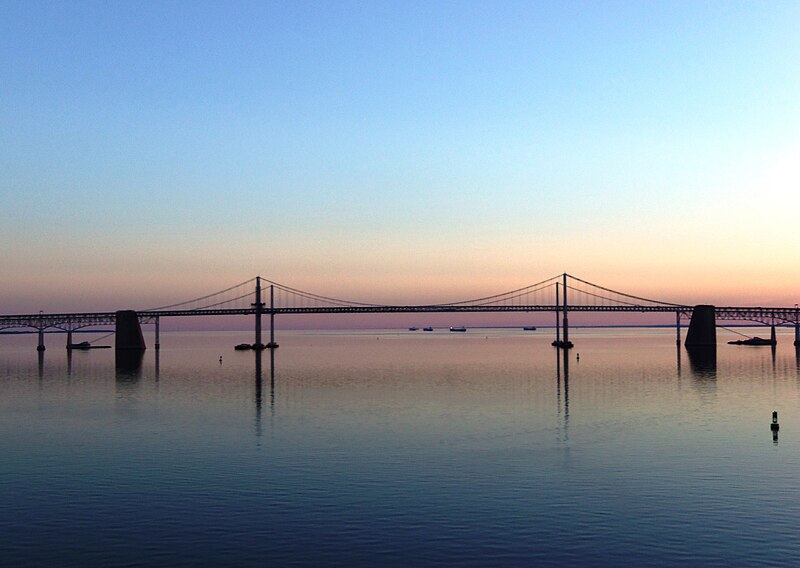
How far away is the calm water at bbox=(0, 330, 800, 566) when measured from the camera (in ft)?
78.6

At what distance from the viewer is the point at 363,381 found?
9431cm

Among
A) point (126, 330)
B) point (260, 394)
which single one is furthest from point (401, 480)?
point (126, 330)

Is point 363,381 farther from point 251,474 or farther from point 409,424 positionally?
point 251,474

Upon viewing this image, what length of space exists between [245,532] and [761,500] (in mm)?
19509

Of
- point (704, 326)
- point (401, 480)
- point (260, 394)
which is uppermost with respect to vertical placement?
point (704, 326)

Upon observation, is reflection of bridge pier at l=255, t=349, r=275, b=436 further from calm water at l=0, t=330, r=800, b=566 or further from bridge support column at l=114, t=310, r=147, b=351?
bridge support column at l=114, t=310, r=147, b=351

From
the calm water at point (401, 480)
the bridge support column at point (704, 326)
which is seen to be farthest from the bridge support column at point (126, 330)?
the bridge support column at point (704, 326)

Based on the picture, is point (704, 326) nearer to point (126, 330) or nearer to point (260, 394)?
point (126, 330)

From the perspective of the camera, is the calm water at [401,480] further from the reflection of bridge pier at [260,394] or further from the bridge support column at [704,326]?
the bridge support column at [704,326]

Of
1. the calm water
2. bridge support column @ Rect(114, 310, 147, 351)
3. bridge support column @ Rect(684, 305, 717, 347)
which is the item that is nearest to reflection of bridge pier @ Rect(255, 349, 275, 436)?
the calm water

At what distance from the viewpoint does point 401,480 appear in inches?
1344

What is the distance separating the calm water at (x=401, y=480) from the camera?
2395 centimetres

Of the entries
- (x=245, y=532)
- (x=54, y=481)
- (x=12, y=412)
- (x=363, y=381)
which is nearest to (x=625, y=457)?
(x=245, y=532)

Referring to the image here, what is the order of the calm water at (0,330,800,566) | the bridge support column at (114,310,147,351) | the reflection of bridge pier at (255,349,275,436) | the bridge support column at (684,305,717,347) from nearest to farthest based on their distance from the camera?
the calm water at (0,330,800,566) → the reflection of bridge pier at (255,349,275,436) → the bridge support column at (114,310,147,351) → the bridge support column at (684,305,717,347)
